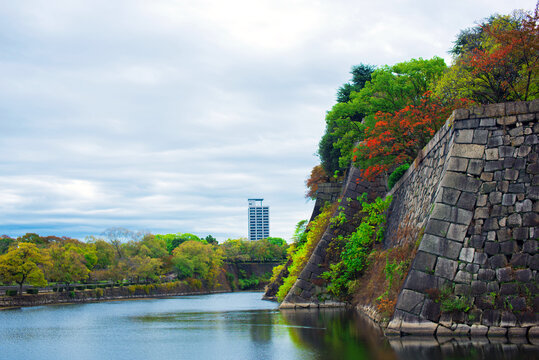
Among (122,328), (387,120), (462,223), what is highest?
(387,120)

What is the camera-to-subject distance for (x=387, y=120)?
21.0m

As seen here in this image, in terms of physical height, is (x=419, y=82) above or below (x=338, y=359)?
above

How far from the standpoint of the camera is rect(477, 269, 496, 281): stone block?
12664 mm

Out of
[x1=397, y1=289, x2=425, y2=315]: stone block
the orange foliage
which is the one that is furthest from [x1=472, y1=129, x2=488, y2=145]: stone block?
the orange foliage

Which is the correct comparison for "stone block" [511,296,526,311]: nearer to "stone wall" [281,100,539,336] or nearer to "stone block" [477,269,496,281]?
"stone wall" [281,100,539,336]

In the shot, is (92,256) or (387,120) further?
(92,256)

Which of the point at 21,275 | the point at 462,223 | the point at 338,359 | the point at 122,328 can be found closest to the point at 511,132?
the point at 462,223

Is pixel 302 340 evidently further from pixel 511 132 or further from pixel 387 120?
pixel 387 120

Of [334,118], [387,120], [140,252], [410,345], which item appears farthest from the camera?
[140,252]

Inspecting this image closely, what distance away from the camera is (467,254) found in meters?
13.0

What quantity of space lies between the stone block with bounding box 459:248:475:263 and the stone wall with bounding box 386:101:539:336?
2 cm

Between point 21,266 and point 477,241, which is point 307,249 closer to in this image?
point 477,241

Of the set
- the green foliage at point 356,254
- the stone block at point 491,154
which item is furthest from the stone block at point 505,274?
the green foliage at point 356,254

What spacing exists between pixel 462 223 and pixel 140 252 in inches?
2421
